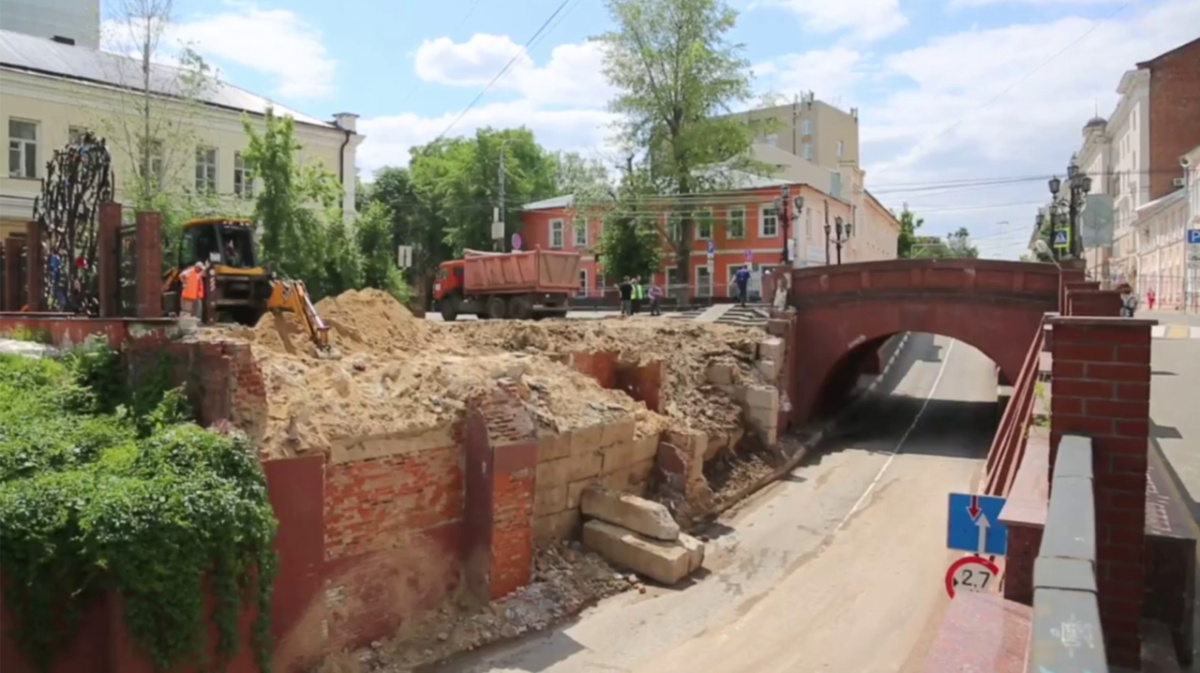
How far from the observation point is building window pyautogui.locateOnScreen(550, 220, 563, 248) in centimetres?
5247

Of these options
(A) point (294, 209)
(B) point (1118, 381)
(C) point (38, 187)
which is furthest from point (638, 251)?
(B) point (1118, 381)

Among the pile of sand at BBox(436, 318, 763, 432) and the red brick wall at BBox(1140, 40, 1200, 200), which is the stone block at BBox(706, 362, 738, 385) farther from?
the red brick wall at BBox(1140, 40, 1200, 200)

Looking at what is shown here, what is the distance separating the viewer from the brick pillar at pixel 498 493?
1207 centimetres

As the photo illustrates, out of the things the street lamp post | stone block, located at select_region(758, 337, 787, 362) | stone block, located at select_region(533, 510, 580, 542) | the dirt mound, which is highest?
the street lamp post

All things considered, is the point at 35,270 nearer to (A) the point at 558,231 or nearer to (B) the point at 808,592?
(B) the point at 808,592

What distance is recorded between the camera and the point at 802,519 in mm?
18203

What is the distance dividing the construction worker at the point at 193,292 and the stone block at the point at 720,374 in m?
12.4

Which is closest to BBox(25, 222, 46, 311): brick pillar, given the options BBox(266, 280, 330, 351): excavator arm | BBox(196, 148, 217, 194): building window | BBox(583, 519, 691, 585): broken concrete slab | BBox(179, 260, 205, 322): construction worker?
BBox(179, 260, 205, 322): construction worker

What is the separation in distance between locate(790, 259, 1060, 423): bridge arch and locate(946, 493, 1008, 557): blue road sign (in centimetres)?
1961

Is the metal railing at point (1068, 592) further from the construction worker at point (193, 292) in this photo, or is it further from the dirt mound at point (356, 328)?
the construction worker at point (193, 292)

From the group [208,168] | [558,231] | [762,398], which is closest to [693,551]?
[762,398]

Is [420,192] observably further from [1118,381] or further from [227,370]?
[1118,381]

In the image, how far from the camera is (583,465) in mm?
14852

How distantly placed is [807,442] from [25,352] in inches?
725
